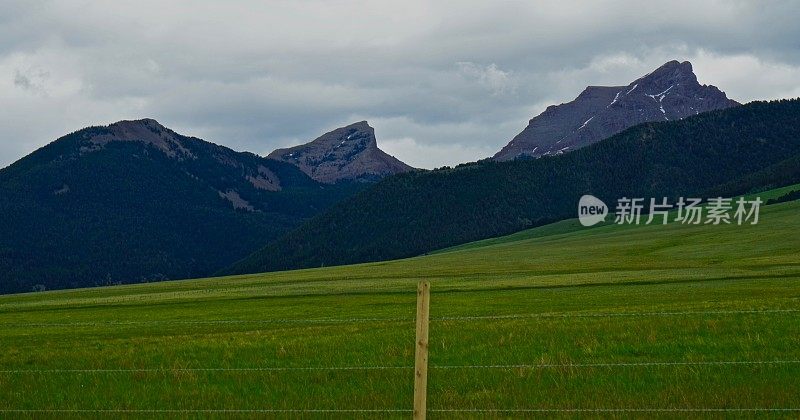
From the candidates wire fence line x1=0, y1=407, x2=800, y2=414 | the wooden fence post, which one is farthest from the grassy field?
the wooden fence post

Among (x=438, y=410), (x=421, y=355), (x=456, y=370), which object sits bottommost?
(x=438, y=410)

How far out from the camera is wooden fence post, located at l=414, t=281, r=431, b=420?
13773 mm

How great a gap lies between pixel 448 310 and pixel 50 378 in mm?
34642

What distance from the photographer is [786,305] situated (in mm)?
30406

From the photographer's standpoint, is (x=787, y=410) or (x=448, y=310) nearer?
(x=787, y=410)

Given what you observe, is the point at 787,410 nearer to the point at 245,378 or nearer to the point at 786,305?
the point at 245,378

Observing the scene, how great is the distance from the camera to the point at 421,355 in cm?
1398

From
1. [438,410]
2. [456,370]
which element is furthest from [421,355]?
[456,370]

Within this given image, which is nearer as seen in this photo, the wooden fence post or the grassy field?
the wooden fence post

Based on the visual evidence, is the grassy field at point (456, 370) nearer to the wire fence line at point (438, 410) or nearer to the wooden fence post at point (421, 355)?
the wire fence line at point (438, 410)

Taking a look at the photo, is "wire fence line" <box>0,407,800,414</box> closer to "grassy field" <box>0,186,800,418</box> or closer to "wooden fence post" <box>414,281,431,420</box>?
"grassy field" <box>0,186,800,418</box>

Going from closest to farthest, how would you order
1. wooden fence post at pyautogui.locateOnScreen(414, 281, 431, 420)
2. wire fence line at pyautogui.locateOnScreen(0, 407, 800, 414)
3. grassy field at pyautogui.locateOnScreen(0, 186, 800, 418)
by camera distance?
wooden fence post at pyautogui.locateOnScreen(414, 281, 431, 420) < wire fence line at pyautogui.locateOnScreen(0, 407, 800, 414) < grassy field at pyautogui.locateOnScreen(0, 186, 800, 418)

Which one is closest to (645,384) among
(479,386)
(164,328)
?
(479,386)

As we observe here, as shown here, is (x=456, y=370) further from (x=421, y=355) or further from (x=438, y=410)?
(x=421, y=355)
